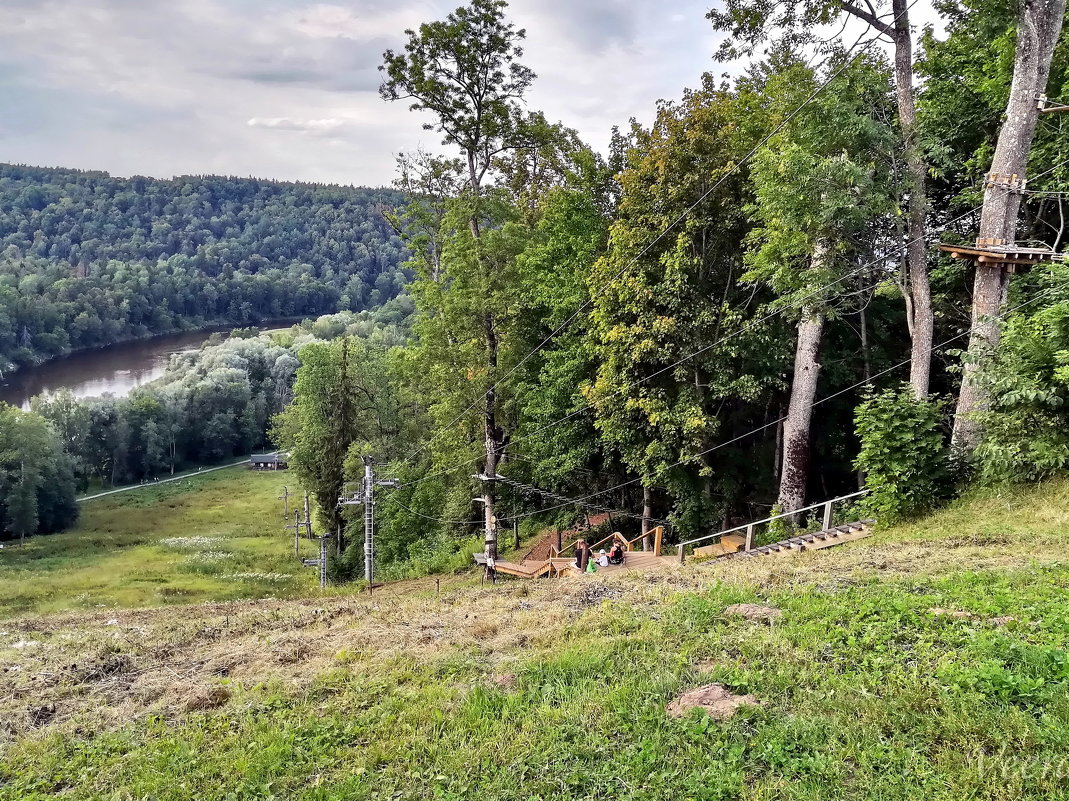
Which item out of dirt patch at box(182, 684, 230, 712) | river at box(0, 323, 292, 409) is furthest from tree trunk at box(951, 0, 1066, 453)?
river at box(0, 323, 292, 409)

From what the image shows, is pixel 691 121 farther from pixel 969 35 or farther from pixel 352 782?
pixel 352 782

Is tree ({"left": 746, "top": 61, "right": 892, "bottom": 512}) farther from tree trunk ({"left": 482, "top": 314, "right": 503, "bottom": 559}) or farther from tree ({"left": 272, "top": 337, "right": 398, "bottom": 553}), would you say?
tree ({"left": 272, "top": 337, "right": 398, "bottom": 553})

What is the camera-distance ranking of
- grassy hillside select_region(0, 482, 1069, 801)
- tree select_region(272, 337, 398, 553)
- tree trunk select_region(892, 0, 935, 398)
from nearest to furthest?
grassy hillside select_region(0, 482, 1069, 801)
tree trunk select_region(892, 0, 935, 398)
tree select_region(272, 337, 398, 553)

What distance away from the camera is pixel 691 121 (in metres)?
15.0

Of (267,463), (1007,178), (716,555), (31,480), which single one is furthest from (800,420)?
(267,463)

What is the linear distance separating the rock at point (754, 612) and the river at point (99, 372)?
78.2 meters

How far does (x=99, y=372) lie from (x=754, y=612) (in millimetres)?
105669

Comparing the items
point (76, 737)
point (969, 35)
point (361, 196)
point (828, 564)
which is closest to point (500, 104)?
point (969, 35)

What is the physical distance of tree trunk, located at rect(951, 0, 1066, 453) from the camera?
433 inches

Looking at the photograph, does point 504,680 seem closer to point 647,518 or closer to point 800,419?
point 800,419

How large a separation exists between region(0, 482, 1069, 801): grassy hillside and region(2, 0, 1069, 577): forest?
4.45m

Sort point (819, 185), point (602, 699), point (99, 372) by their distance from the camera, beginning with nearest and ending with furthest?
point (602, 699)
point (819, 185)
point (99, 372)

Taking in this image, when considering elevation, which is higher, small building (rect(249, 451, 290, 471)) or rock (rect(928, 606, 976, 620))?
rock (rect(928, 606, 976, 620))

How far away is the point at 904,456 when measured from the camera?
11969 mm
